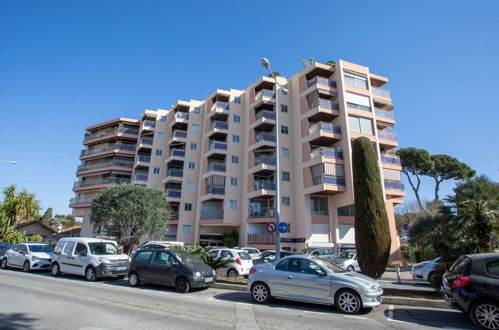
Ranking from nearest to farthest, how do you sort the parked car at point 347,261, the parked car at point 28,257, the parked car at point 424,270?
the parked car at point 424,270 → the parked car at point 28,257 → the parked car at point 347,261

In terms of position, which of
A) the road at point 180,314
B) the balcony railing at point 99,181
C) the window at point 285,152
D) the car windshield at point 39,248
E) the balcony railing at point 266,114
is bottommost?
the road at point 180,314

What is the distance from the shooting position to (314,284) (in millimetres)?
7789

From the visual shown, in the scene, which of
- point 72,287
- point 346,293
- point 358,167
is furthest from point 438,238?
point 72,287

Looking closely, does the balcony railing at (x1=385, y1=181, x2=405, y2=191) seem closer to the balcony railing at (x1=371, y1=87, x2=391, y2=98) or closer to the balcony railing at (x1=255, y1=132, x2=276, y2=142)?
the balcony railing at (x1=371, y1=87, x2=391, y2=98)

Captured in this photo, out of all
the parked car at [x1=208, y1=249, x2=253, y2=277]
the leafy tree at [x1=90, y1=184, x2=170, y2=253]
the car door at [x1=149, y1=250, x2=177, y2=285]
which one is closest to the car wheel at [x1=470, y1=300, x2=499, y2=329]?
the car door at [x1=149, y1=250, x2=177, y2=285]

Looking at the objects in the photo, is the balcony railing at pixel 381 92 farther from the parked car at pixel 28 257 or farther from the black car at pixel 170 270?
the parked car at pixel 28 257

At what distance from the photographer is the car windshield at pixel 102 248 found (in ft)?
43.3

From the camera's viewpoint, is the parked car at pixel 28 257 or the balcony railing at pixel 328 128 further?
the balcony railing at pixel 328 128

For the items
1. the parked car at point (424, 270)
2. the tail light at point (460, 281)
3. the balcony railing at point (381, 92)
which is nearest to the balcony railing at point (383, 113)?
the balcony railing at point (381, 92)

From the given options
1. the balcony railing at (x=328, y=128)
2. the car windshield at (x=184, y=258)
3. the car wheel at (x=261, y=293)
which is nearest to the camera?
the car wheel at (x=261, y=293)

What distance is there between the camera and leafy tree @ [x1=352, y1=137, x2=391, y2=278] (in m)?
10.8

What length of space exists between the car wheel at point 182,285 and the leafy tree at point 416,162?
138 ft

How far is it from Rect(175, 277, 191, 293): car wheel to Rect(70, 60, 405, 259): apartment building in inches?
647

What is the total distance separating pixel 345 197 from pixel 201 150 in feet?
64.3
